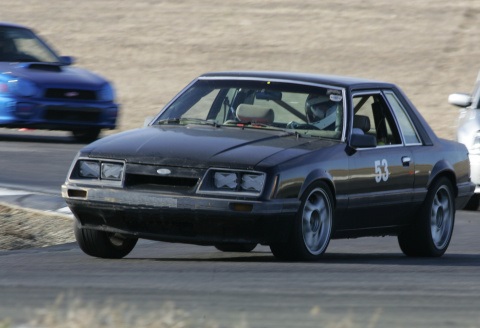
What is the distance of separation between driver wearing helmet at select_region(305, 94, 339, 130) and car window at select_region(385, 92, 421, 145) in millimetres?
880

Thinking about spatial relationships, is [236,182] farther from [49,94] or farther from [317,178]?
[49,94]

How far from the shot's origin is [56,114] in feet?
66.4

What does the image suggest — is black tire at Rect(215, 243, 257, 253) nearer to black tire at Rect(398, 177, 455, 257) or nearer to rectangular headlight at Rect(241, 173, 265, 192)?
black tire at Rect(398, 177, 455, 257)

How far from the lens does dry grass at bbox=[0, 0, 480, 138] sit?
33062 millimetres

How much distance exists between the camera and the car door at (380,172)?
1035 centimetres

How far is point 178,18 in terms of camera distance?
41281mm

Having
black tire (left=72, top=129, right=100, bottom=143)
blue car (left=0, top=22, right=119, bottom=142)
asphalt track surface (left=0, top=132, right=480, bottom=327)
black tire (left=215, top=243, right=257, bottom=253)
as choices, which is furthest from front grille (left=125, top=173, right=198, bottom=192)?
black tire (left=72, top=129, right=100, bottom=143)

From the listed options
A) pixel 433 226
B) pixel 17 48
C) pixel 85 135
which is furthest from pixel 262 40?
pixel 433 226

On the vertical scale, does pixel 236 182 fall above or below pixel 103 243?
above

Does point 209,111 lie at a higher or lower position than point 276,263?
higher

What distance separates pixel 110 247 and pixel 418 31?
29570mm

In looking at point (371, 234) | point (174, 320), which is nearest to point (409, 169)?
point (371, 234)

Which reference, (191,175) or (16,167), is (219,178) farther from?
(16,167)

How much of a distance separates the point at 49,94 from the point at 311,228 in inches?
425
